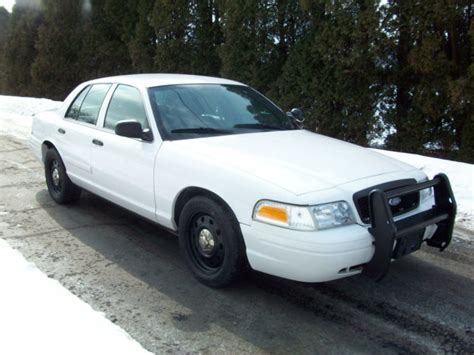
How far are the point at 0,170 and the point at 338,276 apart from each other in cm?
590

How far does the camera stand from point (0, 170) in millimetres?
7414

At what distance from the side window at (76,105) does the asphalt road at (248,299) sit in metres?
1.26

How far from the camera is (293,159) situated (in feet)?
12.4

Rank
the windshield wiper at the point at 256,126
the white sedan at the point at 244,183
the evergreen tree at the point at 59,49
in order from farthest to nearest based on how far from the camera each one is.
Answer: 1. the evergreen tree at the point at 59,49
2. the windshield wiper at the point at 256,126
3. the white sedan at the point at 244,183

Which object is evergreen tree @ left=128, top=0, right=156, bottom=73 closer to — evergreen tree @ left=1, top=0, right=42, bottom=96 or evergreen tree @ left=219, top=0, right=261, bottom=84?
evergreen tree @ left=219, top=0, right=261, bottom=84

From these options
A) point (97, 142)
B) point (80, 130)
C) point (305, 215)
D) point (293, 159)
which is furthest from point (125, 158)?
point (305, 215)

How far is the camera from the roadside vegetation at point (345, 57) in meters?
7.71

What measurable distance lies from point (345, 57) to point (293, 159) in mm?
5257

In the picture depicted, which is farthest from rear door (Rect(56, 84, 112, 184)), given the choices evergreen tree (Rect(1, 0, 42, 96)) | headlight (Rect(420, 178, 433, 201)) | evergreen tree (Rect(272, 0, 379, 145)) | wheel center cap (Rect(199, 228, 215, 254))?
evergreen tree (Rect(1, 0, 42, 96))

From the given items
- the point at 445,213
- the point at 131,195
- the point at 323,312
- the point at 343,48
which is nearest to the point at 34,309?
the point at 131,195

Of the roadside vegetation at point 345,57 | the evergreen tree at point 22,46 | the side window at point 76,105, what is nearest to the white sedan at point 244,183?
the side window at point 76,105

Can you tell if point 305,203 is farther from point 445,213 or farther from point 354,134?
point 354,134

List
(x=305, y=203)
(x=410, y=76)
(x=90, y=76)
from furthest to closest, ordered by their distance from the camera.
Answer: (x=90, y=76), (x=410, y=76), (x=305, y=203)

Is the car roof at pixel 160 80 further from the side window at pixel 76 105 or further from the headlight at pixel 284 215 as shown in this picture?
the headlight at pixel 284 215
